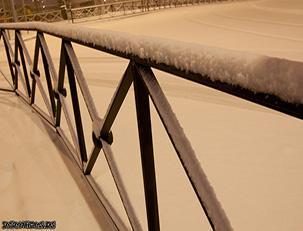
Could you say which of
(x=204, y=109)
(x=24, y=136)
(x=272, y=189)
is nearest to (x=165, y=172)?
(x=272, y=189)

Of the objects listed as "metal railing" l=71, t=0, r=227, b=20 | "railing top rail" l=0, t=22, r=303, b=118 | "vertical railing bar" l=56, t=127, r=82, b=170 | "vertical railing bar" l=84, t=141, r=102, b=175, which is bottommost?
"metal railing" l=71, t=0, r=227, b=20

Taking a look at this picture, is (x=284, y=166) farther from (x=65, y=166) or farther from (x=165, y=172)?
(x=65, y=166)

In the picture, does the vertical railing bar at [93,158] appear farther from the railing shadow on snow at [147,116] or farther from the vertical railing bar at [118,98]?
the vertical railing bar at [118,98]

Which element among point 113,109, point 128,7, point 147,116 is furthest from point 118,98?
point 128,7

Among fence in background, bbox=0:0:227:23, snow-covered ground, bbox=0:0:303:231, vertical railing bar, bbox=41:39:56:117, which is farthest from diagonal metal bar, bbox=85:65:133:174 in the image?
fence in background, bbox=0:0:227:23

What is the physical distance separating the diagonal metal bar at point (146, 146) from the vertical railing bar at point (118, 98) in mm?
68

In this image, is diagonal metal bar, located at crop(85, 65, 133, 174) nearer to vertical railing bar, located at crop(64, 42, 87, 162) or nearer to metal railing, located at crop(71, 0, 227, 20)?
vertical railing bar, located at crop(64, 42, 87, 162)

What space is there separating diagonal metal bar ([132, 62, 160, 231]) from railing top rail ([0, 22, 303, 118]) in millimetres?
121

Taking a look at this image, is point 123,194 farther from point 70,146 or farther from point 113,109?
point 70,146

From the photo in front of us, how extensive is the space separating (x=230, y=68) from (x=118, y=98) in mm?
700

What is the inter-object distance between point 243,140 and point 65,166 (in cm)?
132

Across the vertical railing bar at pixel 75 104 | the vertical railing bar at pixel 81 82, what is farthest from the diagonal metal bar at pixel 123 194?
the vertical railing bar at pixel 75 104

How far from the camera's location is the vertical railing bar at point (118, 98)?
1.08 meters

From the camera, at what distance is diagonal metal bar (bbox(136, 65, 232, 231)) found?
2.70ft
